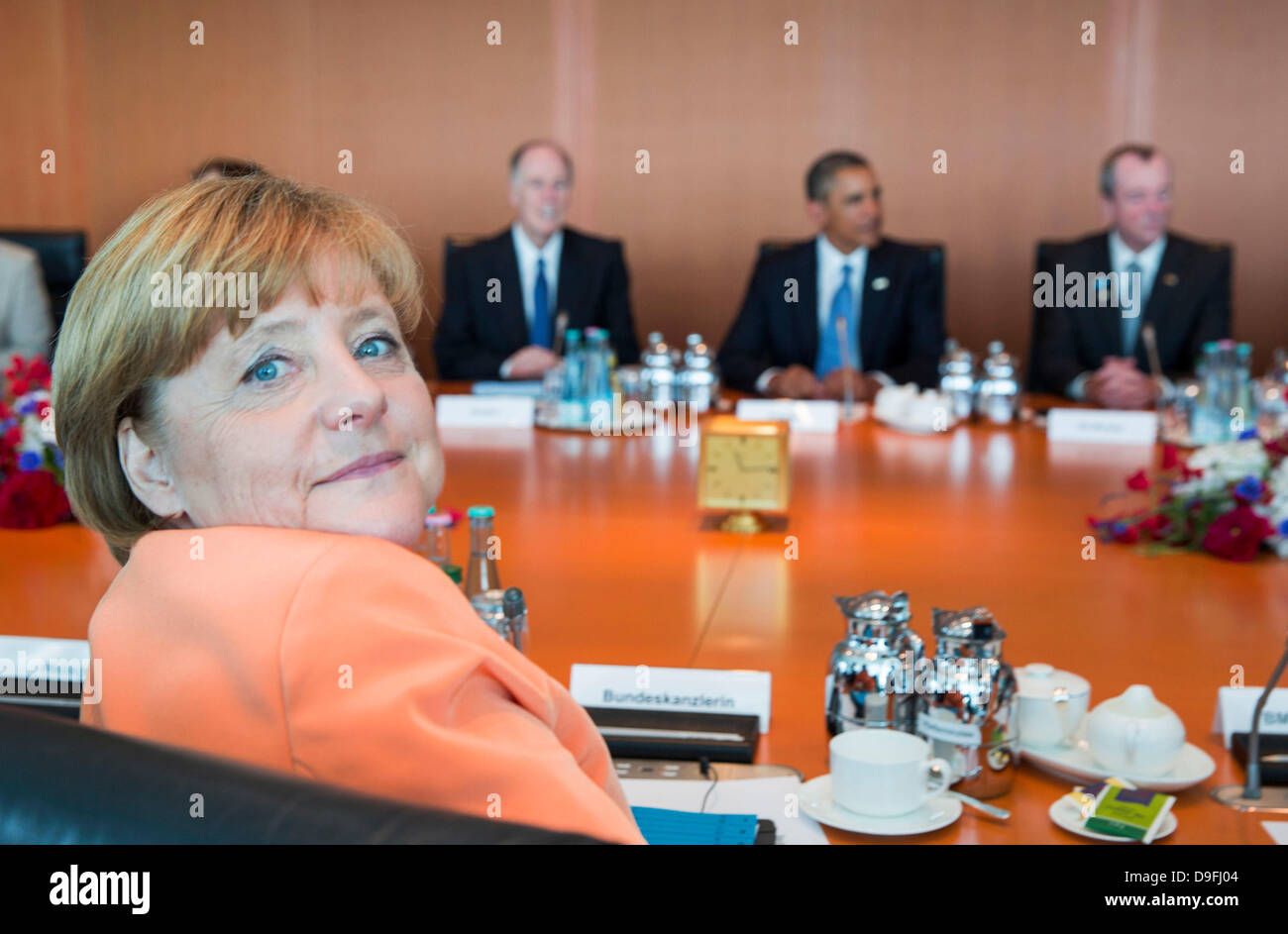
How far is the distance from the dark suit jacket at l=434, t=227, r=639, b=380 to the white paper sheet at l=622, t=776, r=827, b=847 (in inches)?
151

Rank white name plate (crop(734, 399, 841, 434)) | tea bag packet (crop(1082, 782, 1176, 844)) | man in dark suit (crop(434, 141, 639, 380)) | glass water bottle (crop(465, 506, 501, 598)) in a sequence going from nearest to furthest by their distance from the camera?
tea bag packet (crop(1082, 782, 1176, 844)) < glass water bottle (crop(465, 506, 501, 598)) < white name plate (crop(734, 399, 841, 434)) < man in dark suit (crop(434, 141, 639, 380))

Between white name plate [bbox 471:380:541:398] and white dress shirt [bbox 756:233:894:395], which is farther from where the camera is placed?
white dress shirt [bbox 756:233:894:395]

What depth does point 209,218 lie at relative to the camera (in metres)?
1.08

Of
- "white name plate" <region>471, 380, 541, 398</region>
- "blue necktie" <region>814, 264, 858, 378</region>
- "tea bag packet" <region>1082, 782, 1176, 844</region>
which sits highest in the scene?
"blue necktie" <region>814, 264, 858, 378</region>

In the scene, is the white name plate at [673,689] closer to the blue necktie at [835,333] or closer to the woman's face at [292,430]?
the woman's face at [292,430]

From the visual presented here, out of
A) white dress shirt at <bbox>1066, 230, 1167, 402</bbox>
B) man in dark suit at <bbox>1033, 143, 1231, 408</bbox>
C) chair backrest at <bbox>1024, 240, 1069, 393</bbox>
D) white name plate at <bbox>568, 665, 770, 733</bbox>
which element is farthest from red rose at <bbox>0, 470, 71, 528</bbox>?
white dress shirt at <bbox>1066, 230, 1167, 402</bbox>

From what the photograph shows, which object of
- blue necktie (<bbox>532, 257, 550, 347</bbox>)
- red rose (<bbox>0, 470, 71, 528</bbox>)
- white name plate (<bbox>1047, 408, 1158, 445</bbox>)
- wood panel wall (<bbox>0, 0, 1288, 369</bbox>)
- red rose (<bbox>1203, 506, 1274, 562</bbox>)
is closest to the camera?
red rose (<bbox>1203, 506, 1274, 562</bbox>)

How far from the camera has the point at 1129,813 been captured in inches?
56.9

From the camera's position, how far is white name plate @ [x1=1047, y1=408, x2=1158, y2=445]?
12.7ft

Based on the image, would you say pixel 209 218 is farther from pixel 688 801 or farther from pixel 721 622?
pixel 721 622

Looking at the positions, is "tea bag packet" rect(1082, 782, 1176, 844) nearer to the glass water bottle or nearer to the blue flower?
the glass water bottle

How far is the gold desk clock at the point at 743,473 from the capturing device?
281 centimetres

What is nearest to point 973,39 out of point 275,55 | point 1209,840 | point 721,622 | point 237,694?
point 275,55
